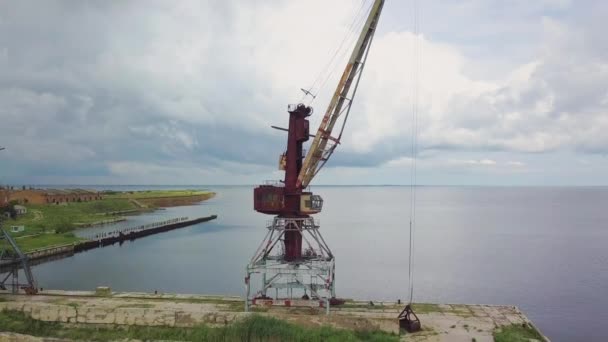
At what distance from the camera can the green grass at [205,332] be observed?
2438 cm

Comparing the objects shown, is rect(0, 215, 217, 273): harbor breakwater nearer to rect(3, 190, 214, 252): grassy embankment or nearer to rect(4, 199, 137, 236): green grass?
rect(3, 190, 214, 252): grassy embankment

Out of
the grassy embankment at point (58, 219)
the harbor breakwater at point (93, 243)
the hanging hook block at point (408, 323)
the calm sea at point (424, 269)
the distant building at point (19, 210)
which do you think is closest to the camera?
the hanging hook block at point (408, 323)

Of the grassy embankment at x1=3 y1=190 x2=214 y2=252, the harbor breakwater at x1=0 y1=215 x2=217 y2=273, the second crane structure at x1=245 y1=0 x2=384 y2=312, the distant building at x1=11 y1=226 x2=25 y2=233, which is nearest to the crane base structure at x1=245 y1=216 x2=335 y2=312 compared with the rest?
the second crane structure at x1=245 y1=0 x2=384 y2=312

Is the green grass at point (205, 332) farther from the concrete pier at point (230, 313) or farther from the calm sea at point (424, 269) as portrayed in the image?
the calm sea at point (424, 269)

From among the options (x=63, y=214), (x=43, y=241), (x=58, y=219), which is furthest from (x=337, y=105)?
(x=63, y=214)

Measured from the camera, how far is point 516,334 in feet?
83.0

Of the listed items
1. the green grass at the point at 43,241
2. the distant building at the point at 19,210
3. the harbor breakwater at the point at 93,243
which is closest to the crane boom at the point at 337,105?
the harbor breakwater at the point at 93,243

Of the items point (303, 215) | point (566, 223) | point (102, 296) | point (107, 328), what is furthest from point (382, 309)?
point (566, 223)

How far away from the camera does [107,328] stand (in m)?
26.8

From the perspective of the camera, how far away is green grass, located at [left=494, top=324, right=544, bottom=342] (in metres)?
24.4

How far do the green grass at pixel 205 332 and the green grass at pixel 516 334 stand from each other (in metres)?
5.79

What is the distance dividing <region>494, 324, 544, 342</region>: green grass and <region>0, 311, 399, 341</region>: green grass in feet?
19.0

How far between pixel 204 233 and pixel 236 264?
36081mm

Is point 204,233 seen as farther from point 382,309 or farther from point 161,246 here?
point 382,309
